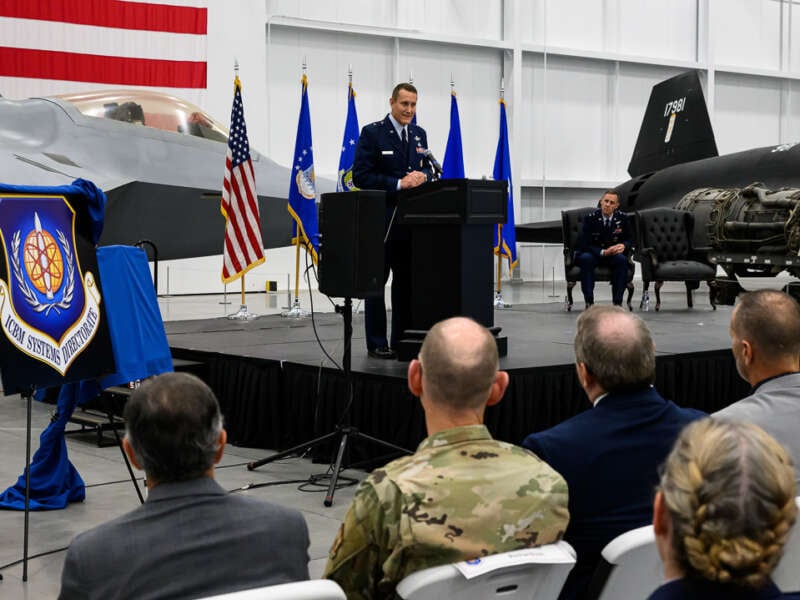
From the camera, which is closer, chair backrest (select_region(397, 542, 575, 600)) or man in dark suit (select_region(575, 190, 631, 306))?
chair backrest (select_region(397, 542, 575, 600))

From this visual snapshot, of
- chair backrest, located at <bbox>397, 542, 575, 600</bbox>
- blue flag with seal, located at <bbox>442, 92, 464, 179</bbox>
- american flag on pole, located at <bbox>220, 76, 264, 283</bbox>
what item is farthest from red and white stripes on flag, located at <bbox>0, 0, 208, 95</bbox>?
chair backrest, located at <bbox>397, 542, 575, 600</bbox>

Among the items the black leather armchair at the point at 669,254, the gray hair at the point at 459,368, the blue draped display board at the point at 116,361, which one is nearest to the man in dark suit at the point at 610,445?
the gray hair at the point at 459,368

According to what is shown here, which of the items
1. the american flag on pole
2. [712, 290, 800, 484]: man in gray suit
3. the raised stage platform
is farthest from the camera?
the american flag on pole

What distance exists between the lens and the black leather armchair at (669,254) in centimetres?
1019

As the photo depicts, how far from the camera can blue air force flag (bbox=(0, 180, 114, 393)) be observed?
349cm

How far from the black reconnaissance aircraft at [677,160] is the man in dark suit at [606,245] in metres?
3.82

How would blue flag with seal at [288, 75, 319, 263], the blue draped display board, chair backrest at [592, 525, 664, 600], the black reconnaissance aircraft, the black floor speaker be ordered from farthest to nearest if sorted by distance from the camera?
the black reconnaissance aircraft → blue flag with seal at [288, 75, 319, 263] → the black floor speaker → the blue draped display board → chair backrest at [592, 525, 664, 600]

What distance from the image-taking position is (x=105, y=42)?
14453 mm

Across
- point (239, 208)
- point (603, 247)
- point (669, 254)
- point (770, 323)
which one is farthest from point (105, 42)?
point (770, 323)

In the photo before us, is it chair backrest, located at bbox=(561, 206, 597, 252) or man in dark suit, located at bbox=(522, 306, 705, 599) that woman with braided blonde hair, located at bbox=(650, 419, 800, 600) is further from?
chair backrest, located at bbox=(561, 206, 597, 252)

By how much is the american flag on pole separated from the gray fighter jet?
0.60 ft

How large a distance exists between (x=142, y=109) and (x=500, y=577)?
773 centimetres

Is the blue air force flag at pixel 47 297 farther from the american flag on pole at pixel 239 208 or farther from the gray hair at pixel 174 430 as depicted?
the american flag on pole at pixel 239 208

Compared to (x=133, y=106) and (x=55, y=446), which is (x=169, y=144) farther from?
(x=55, y=446)
